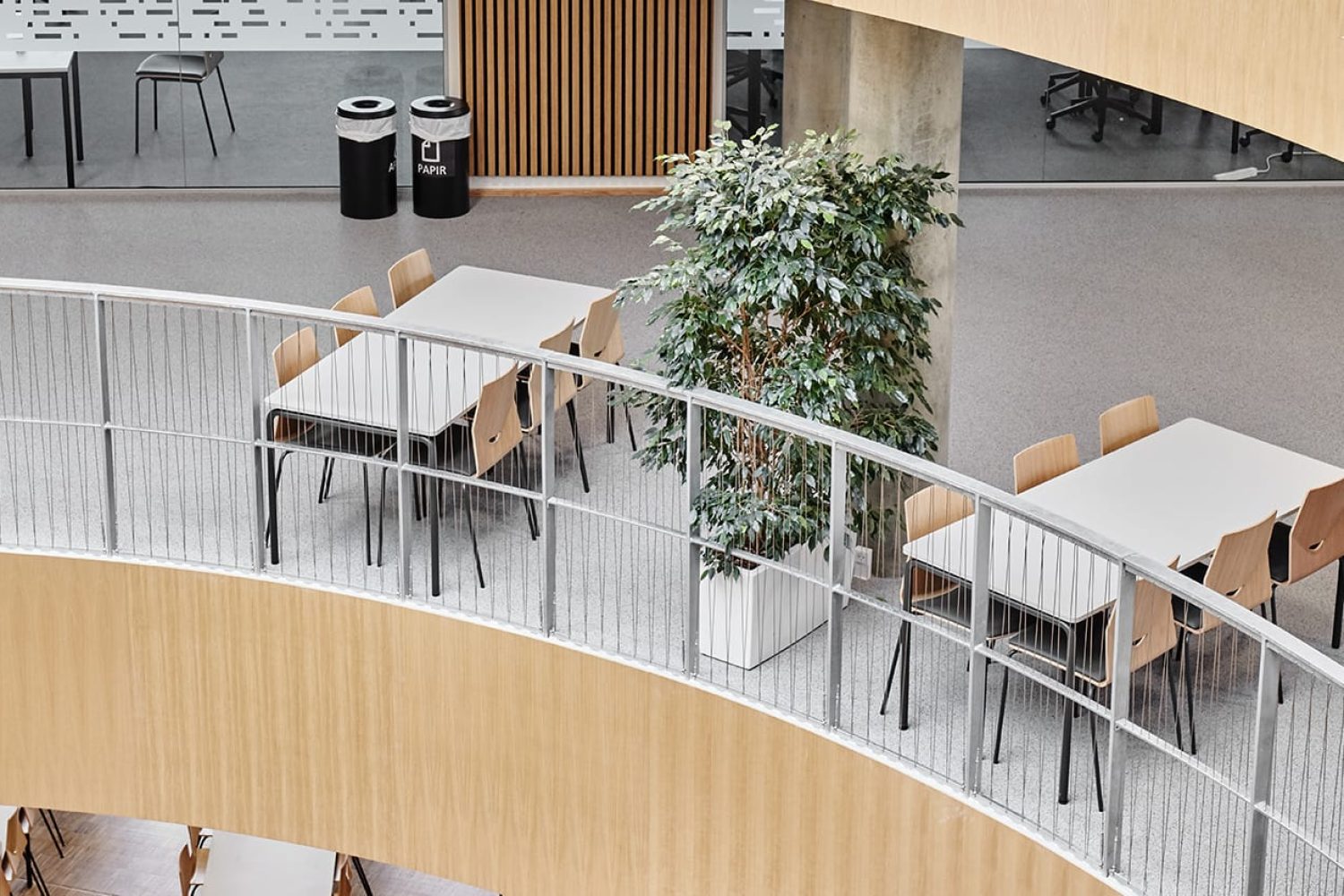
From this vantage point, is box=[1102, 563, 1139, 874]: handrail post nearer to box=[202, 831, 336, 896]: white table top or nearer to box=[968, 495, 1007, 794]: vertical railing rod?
box=[968, 495, 1007, 794]: vertical railing rod

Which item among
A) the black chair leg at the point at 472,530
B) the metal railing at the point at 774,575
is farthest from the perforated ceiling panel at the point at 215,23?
the black chair leg at the point at 472,530

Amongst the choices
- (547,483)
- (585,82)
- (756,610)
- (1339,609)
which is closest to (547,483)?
(547,483)

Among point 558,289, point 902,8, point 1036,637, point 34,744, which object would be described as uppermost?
point 902,8

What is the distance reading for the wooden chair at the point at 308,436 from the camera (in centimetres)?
941

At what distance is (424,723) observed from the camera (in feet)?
30.1

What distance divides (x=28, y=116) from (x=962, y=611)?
9.09 m

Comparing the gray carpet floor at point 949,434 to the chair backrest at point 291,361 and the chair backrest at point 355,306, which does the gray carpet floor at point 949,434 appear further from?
the chair backrest at point 355,306

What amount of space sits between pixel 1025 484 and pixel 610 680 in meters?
1.98

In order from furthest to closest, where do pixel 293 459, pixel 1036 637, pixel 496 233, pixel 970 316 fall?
pixel 496 233 → pixel 970 316 → pixel 293 459 → pixel 1036 637

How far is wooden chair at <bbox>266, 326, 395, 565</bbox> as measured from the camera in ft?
30.9

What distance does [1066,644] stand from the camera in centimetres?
790

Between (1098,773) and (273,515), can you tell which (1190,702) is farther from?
(273,515)

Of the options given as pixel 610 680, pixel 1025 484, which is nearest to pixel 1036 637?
pixel 1025 484

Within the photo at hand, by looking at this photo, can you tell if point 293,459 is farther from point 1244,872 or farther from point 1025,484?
point 1244,872
